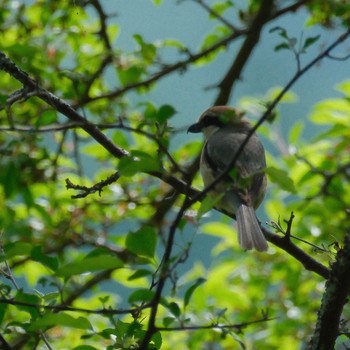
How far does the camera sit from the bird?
343cm

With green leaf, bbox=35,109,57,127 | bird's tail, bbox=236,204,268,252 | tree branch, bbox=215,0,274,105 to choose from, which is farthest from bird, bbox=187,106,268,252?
green leaf, bbox=35,109,57,127

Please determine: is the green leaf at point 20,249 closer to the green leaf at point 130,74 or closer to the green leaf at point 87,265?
the green leaf at point 87,265

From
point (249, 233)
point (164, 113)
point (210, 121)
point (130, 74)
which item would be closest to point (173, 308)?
point (164, 113)

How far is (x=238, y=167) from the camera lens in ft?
13.5

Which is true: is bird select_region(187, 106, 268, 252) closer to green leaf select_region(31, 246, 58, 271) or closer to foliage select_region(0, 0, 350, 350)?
foliage select_region(0, 0, 350, 350)

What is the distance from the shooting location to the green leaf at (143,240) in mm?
1692

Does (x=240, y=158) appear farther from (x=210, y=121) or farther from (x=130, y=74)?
(x=130, y=74)

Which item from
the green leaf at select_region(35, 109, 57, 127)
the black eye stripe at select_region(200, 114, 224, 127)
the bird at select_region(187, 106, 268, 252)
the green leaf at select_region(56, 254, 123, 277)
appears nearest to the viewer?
the green leaf at select_region(56, 254, 123, 277)

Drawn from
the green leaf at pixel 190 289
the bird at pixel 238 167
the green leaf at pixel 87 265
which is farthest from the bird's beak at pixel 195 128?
the green leaf at pixel 87 265

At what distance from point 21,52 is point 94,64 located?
1.99 meters

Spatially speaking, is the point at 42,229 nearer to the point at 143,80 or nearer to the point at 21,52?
the point at 143,80

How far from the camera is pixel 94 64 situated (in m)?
5.60

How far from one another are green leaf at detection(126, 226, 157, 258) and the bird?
62.2 inches

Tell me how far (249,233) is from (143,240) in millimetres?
1717
